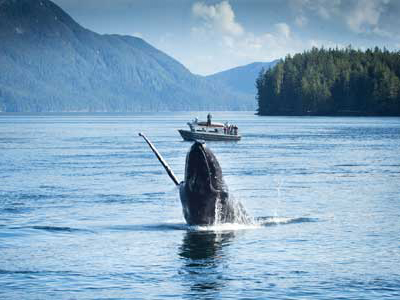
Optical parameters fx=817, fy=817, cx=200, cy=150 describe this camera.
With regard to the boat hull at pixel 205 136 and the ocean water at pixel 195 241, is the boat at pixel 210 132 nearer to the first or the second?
the boat hull at pixel 205 136

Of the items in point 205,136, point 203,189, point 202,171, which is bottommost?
point 205,136

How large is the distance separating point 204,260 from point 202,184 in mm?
2169

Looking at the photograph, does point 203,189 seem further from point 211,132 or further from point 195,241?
point 211,132

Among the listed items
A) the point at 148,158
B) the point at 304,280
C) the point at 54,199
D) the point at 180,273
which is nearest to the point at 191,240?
the point at 180,273

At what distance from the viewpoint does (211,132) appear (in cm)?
12294

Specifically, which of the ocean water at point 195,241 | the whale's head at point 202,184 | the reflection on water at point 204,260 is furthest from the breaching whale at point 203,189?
the ocean water at point 195,241

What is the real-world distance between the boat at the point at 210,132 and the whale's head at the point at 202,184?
9161cm

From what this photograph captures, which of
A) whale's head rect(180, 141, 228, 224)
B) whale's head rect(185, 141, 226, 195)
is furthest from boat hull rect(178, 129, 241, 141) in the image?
whale's head rect(185, 141, 226, 195)

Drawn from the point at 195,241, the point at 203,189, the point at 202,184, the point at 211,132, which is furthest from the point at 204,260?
the point at 211,132

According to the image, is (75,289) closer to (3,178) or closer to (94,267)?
(94,267)

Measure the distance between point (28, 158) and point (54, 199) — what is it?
37.8m

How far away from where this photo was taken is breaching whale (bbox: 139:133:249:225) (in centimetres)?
2245

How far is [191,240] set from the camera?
2609 centimetres

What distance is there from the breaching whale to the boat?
9055cm
